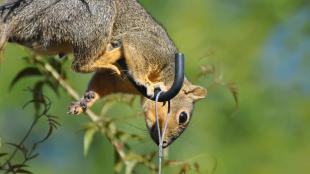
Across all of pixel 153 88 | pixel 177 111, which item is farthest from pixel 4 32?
pixel 177 111

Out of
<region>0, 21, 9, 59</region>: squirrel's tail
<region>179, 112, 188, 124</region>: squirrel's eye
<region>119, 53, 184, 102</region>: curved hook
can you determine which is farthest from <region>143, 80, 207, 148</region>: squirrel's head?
<region>0, 21, 9, 59</region>: squirrel's tail

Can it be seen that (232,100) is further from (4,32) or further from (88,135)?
(4,32)

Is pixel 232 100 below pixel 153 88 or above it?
below

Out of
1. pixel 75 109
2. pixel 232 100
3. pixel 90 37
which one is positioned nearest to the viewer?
pixel 75 109

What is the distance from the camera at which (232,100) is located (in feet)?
23.0

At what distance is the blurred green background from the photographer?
704cm

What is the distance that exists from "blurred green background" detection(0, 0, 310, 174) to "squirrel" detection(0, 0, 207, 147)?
2.64m

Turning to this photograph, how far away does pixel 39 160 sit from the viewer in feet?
26.8

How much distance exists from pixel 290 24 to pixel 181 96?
4.45 m

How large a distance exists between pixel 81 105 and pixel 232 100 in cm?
352

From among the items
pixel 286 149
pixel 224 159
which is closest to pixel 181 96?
pixel 224 159

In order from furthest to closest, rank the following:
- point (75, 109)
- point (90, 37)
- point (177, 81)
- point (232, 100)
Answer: point (232, 100), point (90, 37), point (75, 109), point (177, 81)

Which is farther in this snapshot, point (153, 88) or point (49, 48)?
point (49, 48)

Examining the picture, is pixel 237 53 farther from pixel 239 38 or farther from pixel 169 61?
pixel 169 61
